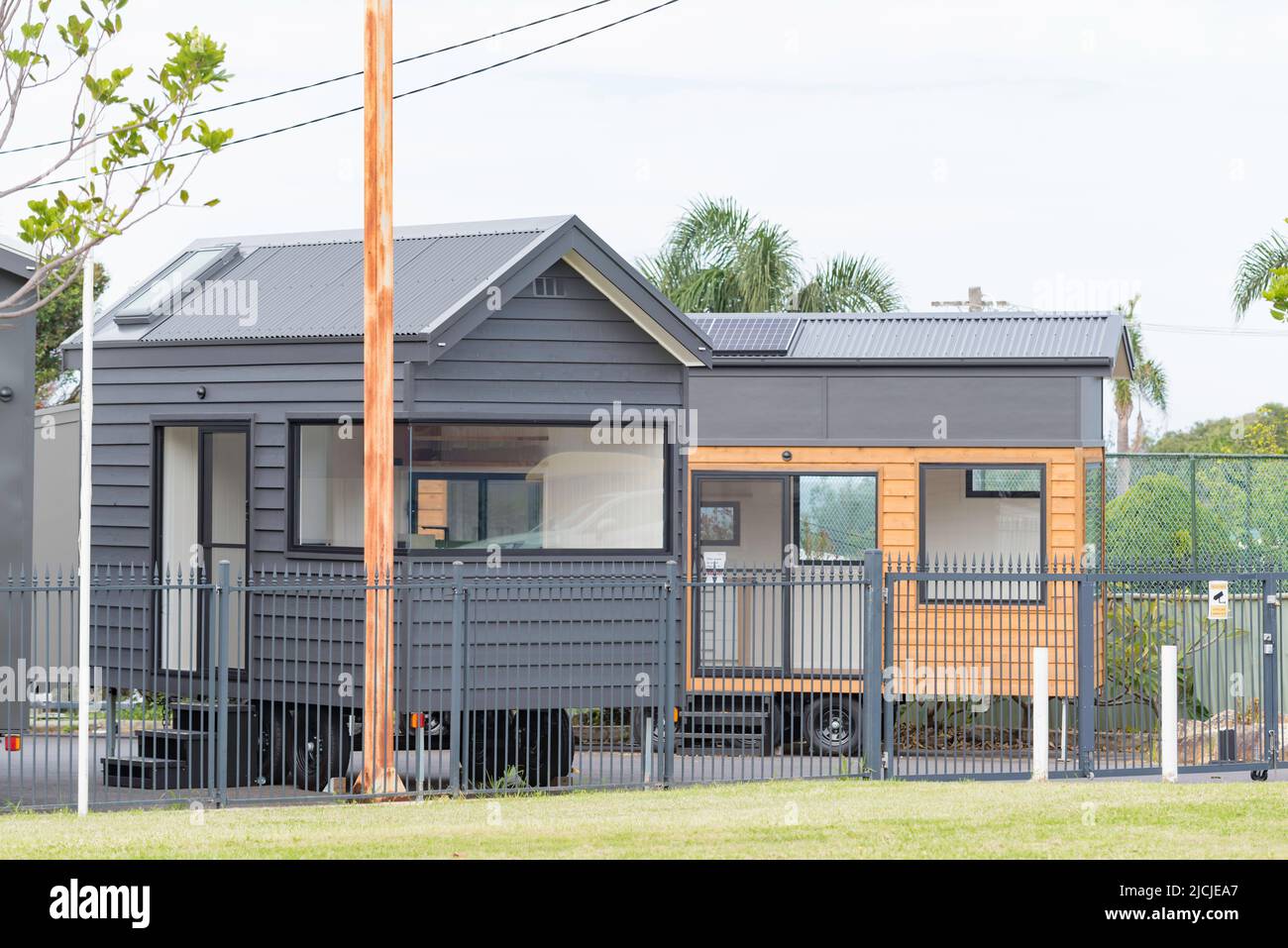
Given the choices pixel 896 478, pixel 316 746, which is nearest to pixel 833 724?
pixel 896 478

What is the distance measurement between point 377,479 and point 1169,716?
648 cm

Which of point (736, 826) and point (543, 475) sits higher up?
point (543, 475)

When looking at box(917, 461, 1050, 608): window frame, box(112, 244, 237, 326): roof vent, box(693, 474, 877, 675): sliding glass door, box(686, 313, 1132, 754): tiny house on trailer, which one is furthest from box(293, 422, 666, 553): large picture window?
box(917, 461, 1050, 608): window frame

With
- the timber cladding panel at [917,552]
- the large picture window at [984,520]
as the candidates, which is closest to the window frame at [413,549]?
the timber cladding panel at [917,552]

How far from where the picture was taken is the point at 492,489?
1359 centimetres

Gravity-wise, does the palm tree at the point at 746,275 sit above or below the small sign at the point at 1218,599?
above

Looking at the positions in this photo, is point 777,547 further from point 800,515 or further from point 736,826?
point 736,826

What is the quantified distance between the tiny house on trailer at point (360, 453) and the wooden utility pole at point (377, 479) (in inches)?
17.6

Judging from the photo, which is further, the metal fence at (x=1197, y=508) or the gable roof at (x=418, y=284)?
the metal fence at (x=1197, y=508)

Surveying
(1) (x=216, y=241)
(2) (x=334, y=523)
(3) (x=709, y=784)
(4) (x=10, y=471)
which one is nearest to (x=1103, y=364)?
(3) (x=709, y=784)

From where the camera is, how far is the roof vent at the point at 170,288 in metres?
14.7

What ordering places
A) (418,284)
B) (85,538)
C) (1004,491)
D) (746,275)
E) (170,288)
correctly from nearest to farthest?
(85,538) → (418,284) → (170,288) → (1004,491) → (746,275)

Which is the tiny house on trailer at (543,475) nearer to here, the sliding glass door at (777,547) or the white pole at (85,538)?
the sliding glass door at (777,547)
